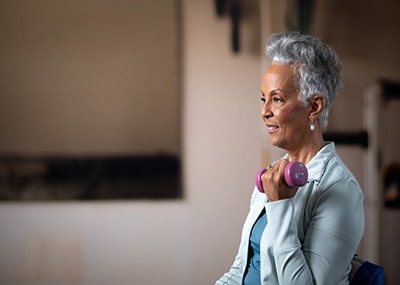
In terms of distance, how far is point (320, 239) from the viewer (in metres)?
1.07

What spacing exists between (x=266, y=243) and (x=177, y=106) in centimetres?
166

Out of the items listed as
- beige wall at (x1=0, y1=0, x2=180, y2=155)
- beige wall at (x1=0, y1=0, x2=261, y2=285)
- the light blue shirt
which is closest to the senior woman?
the light blue shirt

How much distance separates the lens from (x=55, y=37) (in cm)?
269

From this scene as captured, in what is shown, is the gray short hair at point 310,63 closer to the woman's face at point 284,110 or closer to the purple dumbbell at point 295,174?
the woman's face at point 284,110

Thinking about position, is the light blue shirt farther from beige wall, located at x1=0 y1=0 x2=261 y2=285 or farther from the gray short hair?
beige wall, located at x1=0 y1=0 x2=261 y2=285

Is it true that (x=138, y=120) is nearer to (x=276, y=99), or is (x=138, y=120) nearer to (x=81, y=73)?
(x=81, y=73)

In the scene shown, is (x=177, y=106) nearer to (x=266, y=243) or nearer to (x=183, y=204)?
(x=183, y=204)

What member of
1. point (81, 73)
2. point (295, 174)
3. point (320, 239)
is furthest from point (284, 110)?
point (81, 73)

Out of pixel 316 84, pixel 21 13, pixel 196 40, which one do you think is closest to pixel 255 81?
pixel 196 40

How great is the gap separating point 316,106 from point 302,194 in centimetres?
22

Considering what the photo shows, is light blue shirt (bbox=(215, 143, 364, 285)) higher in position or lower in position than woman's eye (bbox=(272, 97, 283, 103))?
lower

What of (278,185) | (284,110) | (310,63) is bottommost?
(278,185)

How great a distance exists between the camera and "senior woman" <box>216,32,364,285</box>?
3.50 feet

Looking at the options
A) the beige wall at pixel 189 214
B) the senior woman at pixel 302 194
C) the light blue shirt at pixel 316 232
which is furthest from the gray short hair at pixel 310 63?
the beige wall at pixel 189 214
